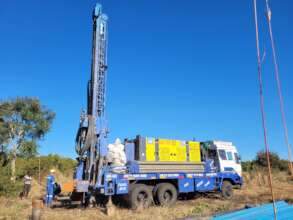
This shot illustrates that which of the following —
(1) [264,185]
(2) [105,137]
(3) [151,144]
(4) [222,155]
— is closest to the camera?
(2) [105,137]

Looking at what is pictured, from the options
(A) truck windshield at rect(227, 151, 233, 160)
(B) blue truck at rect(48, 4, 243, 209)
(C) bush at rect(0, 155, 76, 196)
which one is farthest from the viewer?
(A) truck windshield at rect(227, 151, 233, 160)

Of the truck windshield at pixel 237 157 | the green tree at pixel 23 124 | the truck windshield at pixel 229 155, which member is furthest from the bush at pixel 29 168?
the truck windshield at pixel 237 157

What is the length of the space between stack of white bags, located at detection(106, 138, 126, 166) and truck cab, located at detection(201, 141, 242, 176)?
18.8ft

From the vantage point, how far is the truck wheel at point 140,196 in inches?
536

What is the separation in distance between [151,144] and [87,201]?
4038mm

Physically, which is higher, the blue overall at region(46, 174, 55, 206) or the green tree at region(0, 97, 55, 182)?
the green tree at region(0, 97, 55, 182)

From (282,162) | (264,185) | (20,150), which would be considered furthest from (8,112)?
(282,162)

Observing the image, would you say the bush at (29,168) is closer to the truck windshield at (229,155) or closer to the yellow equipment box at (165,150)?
the yellow equipment box at (165,150)

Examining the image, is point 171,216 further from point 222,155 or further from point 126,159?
point 222,155

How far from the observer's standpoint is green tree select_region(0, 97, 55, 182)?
29062 mm

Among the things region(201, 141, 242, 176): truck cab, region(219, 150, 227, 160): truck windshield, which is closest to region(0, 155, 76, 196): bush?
region(201, 141, 242, 176): truck cab

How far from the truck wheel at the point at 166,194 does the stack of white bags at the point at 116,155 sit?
89.3 inches

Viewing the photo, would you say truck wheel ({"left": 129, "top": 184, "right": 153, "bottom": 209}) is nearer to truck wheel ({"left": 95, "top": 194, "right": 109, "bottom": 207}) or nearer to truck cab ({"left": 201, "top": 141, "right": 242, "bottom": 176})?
truck wheel ({"left": 95, "top": 194, "right": 109, "bottom": 207})

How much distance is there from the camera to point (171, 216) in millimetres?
11188
